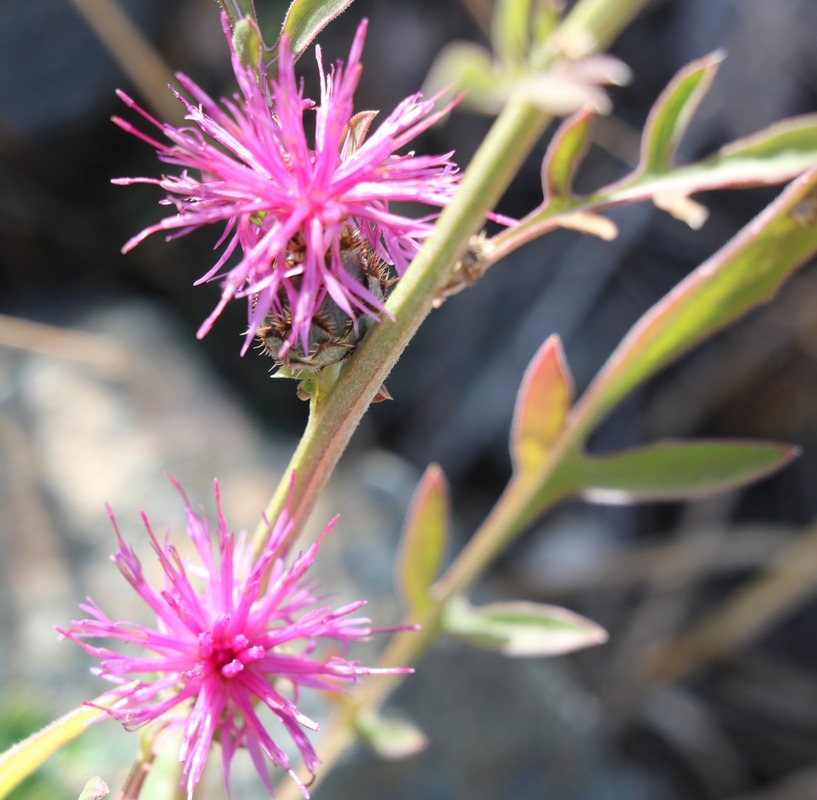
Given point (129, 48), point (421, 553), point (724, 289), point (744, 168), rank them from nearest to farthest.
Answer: point (744, 168)
point (724, 289)
point (421, 553)
point (129, 48)

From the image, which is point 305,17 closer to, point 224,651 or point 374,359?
point 374,359

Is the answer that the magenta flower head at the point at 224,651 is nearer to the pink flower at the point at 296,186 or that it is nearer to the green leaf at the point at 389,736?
the pink flower at the point at 296,186

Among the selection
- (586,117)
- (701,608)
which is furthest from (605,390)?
(701,608)

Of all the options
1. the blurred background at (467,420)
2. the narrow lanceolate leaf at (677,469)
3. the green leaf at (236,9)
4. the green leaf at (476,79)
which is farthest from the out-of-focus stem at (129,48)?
the green leaf at (236,9)

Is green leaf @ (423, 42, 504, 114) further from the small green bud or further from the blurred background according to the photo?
the blurred background

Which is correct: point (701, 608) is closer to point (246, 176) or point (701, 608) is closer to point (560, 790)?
point (560, 790)

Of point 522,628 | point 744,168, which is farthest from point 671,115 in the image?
point 522,628
